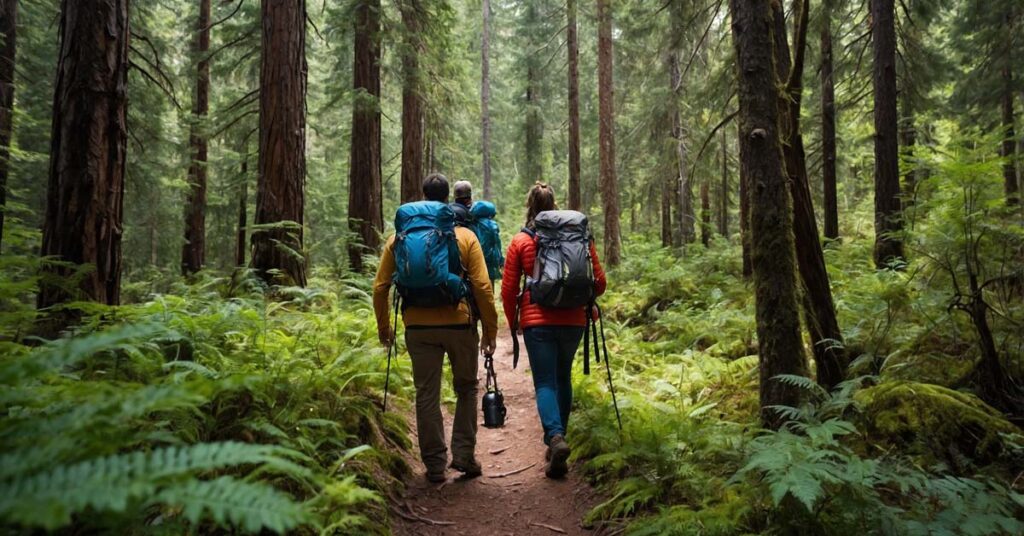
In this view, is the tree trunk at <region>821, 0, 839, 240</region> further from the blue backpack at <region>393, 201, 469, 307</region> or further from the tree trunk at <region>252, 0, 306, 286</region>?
the tree trunk at <region>252, 0, 306, 286</region>

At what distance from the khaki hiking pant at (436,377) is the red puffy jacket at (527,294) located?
0.46 m

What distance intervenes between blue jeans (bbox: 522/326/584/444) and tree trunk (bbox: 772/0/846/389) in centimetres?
199

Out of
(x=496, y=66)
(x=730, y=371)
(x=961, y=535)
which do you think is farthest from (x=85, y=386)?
(x=496, y=66)

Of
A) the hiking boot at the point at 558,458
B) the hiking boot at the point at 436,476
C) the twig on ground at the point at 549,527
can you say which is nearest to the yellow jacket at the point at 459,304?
the hiking boot at the point at 558,458

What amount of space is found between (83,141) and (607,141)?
41.5 ft

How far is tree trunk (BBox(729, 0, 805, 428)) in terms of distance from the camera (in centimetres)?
397

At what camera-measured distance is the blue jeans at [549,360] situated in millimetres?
4688

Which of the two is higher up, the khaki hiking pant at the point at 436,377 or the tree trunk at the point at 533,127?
the tree trunk at the point at 533,127

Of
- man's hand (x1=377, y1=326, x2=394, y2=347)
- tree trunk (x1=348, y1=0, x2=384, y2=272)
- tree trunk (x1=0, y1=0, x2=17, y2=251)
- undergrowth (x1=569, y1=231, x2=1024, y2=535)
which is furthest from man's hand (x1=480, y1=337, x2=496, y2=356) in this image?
tree trunk (x1=0, y1=0, x2=17, y2=251)

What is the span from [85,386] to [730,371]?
19.2 ft

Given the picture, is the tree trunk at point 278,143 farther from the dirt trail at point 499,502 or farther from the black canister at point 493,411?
the black canister at point 493,411

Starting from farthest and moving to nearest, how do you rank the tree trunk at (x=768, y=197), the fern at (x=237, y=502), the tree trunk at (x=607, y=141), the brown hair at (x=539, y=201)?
the tree trunk at (x=607, y=141)
the brown hair at (x=539, y=201)
the tree trunk at (x=768, y=197)
the fern at (x=237, y=502)

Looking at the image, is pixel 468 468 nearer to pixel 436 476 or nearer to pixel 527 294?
pixel 436 476

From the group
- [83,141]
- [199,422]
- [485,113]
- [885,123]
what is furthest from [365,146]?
[485,113]
